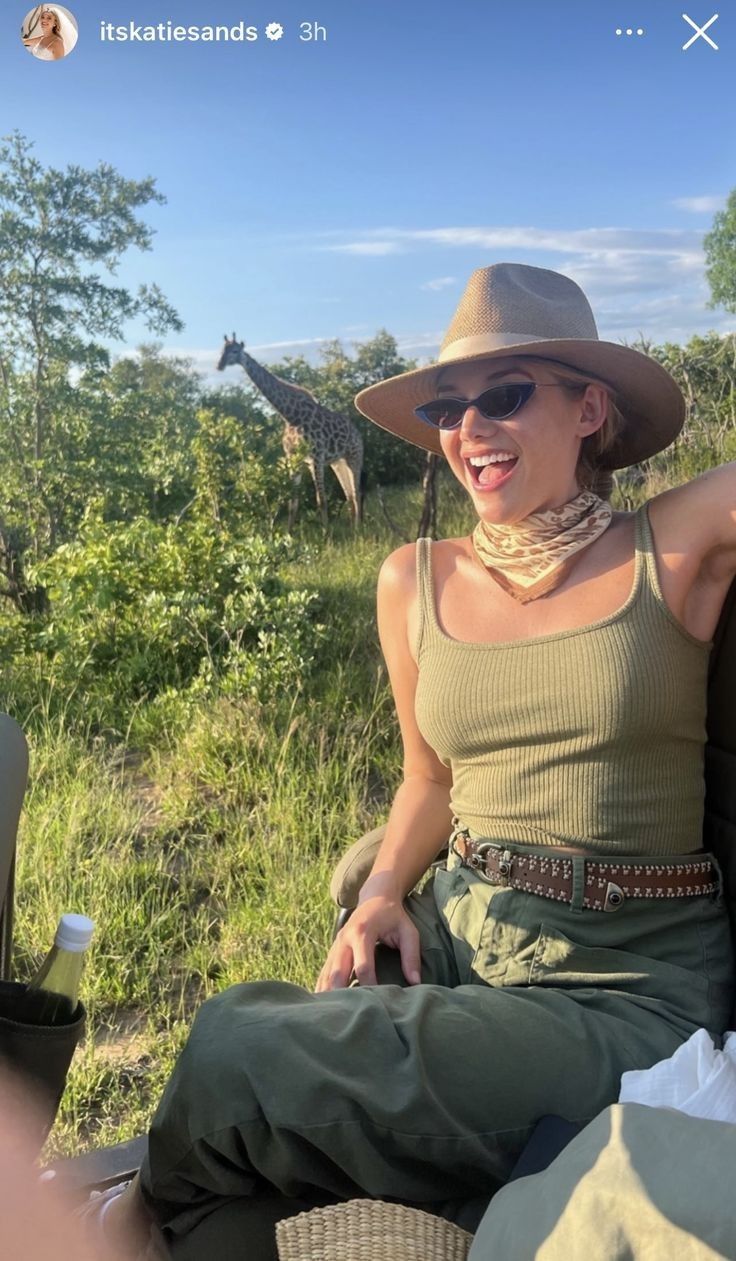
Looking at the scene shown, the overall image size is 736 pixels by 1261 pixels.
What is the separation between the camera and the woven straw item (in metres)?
1.12

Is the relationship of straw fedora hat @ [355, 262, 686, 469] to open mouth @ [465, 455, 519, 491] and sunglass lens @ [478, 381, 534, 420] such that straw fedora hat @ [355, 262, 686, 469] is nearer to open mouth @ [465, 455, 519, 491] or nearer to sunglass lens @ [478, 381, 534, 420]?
sunglass lens @ [478, 381, 534, 420]

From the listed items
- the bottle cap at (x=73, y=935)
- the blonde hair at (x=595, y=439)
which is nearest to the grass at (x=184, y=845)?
the bottle cap at (x=73, y=935)

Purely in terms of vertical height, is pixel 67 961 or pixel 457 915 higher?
pixel 67 961

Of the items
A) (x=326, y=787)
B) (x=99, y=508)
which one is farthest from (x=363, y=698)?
(x=99, y=508)

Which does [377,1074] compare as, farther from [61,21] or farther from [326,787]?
[61,21]

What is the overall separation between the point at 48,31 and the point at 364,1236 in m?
→ 2.97

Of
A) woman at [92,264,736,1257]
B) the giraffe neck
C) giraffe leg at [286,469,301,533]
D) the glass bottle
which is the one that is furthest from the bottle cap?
the giraffe neck

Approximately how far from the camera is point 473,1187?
4.04 feet

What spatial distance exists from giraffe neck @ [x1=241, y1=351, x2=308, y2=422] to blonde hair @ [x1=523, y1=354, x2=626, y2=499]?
170 inches

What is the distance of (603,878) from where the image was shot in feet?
4.79

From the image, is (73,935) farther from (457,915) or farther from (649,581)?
(649,581)

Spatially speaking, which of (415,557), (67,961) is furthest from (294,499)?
(67,961)

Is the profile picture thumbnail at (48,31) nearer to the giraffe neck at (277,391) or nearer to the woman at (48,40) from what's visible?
the woman at (48,40)

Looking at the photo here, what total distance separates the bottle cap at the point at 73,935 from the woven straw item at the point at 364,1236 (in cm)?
38
